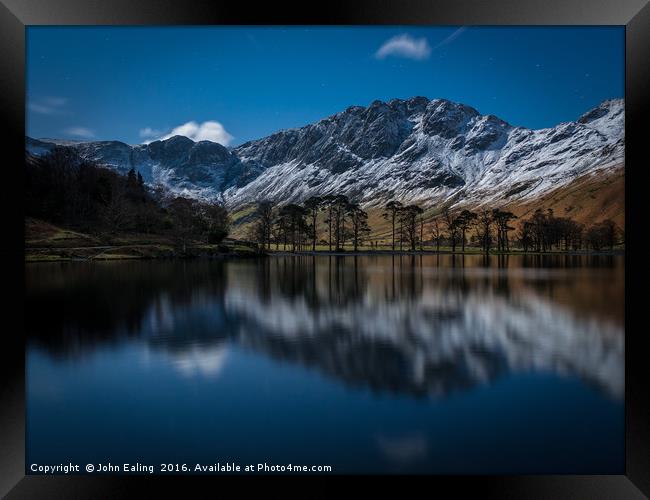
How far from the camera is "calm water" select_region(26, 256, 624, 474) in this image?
22.2ft

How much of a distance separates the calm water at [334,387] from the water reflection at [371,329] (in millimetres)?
74

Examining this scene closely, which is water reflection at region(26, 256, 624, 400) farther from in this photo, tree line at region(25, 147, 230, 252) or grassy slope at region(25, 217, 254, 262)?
tree line at region(25, 147, 230, 252)

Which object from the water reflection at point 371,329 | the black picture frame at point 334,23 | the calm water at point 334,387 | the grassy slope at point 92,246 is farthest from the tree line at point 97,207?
the black picture frame at point 334,23

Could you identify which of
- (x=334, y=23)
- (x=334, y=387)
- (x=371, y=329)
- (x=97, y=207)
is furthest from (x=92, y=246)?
(x=334, y=23)

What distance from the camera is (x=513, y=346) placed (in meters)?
12.0

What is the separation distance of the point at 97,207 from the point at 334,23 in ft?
214

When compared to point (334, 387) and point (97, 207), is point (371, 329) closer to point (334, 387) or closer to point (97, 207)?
point (334, 387)

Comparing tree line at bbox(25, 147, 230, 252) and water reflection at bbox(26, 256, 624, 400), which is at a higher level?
tree line at bbox(25, 147, 230, 252)

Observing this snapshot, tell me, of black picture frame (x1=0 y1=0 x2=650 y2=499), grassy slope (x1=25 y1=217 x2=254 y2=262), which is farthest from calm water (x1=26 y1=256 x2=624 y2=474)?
grassy slope (x1=25 y1=217 x2=254 y2=262)

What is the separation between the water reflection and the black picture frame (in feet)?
9.25

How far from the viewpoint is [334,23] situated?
6656 mm

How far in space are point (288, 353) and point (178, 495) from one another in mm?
5420

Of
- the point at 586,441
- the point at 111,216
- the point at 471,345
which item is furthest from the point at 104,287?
the point at 111,216
